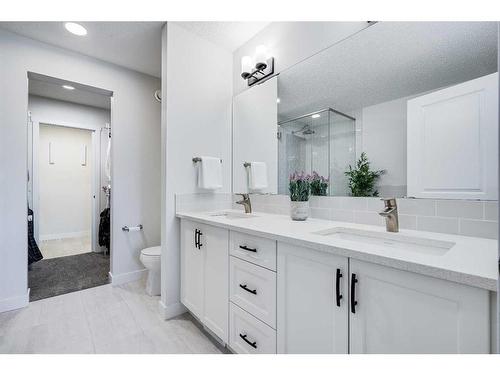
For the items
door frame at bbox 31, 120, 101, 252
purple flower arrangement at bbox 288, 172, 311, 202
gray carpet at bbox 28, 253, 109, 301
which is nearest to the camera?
purple flower arrangement at bbox 288, 172, 311, 202

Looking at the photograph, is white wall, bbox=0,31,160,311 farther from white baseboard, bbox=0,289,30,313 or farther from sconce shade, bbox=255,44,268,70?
sconce shade, bbox=255,44,268,70

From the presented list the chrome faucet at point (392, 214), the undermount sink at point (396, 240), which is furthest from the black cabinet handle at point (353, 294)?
the chrome faucet at point (392, 214)

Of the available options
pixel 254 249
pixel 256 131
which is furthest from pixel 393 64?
pixel 254 249

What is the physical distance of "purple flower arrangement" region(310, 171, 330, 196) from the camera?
5.31 feet

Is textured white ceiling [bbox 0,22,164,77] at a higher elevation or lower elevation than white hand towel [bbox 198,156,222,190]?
higher

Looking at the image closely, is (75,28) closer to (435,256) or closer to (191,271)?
(191,271)

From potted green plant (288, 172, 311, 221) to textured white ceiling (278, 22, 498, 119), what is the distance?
0.52 meters

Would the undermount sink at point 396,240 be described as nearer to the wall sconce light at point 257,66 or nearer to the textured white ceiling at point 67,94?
the wall sconce light at point 257,66

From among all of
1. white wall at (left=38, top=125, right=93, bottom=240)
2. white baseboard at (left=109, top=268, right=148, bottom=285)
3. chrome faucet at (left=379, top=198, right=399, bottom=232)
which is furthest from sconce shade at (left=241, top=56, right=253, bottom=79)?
white wall at (left=38, top=125, right=93, bottom=240)

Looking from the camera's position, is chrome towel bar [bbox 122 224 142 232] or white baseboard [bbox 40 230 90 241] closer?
chrome towel bar [bbox 122 224 142 232]

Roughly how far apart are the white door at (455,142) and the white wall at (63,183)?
517cm

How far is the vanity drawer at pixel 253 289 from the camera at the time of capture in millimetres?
1134
